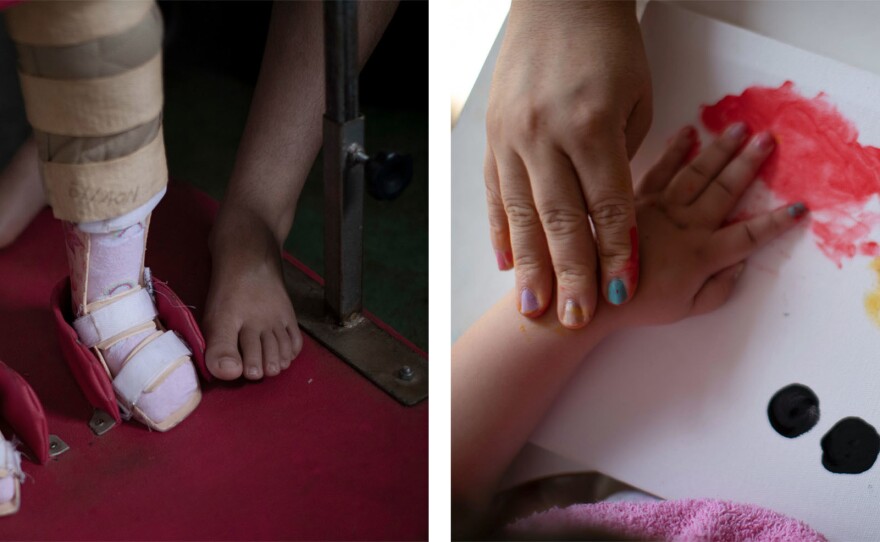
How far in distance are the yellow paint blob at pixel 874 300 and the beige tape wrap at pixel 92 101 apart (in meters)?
0.43

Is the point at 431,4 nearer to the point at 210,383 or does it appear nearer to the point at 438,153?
the point at 438,153

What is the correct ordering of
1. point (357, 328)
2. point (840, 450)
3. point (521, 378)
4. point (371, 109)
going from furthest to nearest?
1. point (371, 109)
2. point (357, 328)
3. point (521, 378)
4. point (840, 450)

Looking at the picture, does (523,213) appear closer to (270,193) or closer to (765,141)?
(765,141)

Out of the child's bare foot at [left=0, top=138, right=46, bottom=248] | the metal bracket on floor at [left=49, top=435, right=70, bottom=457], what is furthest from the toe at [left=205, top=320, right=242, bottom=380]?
the child's bare foot at [left=0, top=138, right=46, bottom=248]

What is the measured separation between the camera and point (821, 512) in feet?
1.77

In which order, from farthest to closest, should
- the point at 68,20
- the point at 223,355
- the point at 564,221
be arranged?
1. the point at 223,355
2. the point at 564,221
3. the point at 68,20

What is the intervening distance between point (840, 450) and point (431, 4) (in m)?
0.37

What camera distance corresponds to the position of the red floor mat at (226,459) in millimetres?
595

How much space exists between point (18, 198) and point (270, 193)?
0.22 m

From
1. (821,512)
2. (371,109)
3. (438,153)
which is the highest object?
(438,153)

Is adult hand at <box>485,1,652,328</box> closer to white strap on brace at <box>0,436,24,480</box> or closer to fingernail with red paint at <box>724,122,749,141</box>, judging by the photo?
fingernail with red paint at <box>724,122,749,141</box>

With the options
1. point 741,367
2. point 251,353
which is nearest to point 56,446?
point 251,353

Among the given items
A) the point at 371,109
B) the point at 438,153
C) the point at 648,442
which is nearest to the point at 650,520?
the point at 648,442

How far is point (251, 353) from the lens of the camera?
0.69 meters
